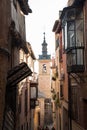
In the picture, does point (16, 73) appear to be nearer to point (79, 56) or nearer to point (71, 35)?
point (79, 56)

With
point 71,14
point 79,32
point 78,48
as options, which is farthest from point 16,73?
point 71,14

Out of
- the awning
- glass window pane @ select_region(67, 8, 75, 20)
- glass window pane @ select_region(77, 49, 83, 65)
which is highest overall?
glass window pane @ select_region(67, 8, 75, 20)

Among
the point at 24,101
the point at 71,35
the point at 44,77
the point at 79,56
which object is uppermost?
the point at 71,35

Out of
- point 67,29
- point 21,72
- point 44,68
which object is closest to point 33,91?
point 67,29

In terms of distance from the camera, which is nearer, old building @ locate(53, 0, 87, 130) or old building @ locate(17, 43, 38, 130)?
old building @ locate(53, 0, 87, 130)

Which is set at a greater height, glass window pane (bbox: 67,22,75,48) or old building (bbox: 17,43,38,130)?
glass window pane (bbox: 67,22,75,48)

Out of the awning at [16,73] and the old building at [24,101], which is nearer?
the awning at [16,73]

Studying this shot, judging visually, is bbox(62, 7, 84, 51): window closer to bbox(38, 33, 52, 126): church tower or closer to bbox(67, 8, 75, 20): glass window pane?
bbox(67, 8, 75, 20): glass window pane

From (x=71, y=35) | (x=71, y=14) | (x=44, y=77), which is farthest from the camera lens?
(x=44, y=77)

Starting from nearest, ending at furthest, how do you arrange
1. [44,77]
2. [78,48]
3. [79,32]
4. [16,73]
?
[16,73] < [78,48] < [79,32] < [44,77]

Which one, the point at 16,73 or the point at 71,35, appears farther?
the point at 71,35

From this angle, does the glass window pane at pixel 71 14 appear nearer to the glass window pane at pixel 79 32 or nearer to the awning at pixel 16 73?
the glass window pane at pixel 79 32

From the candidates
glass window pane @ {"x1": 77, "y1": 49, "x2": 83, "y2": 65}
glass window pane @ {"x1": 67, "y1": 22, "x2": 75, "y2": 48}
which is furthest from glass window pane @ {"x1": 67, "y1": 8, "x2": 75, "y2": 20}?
glass window pane @ {"x1": 77, "y1": 49, "x2": 83, "y2": 65}

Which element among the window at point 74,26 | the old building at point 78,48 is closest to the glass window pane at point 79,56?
the old building at point 78,48
